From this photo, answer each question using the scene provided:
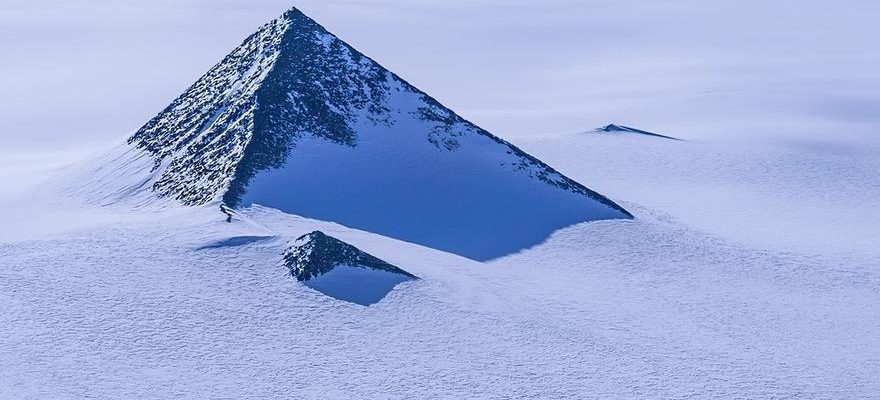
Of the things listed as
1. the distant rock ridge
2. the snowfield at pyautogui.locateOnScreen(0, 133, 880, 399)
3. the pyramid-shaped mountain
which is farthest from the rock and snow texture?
the pyramid-shaped mountain

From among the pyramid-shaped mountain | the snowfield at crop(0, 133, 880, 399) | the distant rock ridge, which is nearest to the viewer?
the snowfield at crop(0, 133, 880, 399)

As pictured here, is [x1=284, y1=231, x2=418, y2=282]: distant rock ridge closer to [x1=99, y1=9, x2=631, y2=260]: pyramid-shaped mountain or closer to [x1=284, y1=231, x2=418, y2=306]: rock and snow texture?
[x1=284, y1=231, x2=418, y2=306]: rock and snow texture

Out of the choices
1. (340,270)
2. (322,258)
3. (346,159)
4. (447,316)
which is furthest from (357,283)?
(346,159)

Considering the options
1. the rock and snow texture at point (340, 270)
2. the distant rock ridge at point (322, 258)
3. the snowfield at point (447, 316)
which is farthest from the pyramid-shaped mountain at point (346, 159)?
the rock and snow texture at point (340, 270)

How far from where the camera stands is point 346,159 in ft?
218

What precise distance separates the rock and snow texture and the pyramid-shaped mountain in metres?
6.99

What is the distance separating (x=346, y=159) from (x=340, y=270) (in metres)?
12.9

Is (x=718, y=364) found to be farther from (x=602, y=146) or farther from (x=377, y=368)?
(x=602, y=146)

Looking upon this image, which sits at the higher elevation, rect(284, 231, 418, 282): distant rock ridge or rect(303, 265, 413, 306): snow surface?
rect(284, 231, 418, 282): distant rock ridge

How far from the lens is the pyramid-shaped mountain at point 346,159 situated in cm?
6359

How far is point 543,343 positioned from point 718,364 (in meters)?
6.43

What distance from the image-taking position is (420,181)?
66.4m

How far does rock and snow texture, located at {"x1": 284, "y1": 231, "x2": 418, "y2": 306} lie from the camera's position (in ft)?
176

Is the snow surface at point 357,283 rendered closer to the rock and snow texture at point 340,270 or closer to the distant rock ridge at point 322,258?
the rock and snow texture at point 340,270
